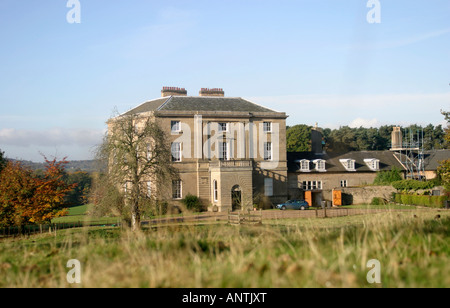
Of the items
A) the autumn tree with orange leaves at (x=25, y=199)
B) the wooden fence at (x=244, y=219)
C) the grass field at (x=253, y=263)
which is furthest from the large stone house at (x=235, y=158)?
the grass field at (x=253, y=263)

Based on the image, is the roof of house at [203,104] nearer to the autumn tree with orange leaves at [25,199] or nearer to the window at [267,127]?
the window at [267,127]

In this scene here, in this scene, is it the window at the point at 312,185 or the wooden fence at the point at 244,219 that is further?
the window at the point at 312,185

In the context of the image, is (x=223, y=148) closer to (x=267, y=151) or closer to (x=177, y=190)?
(x=267, y=151)

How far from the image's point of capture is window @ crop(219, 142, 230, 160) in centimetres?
4609

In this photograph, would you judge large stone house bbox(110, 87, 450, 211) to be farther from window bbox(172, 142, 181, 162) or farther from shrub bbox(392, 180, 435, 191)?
shrub bbox(392, 180, 435, 191)

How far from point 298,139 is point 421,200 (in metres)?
38.3

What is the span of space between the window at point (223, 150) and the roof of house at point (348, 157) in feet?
27.5

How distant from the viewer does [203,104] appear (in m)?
47.5

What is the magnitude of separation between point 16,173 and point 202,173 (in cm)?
1911

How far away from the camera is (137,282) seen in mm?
6422

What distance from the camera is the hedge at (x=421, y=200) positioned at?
4092cm

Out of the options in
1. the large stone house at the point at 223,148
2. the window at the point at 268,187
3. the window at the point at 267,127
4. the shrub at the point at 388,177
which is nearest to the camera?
the large stone house at the point at 223,148
